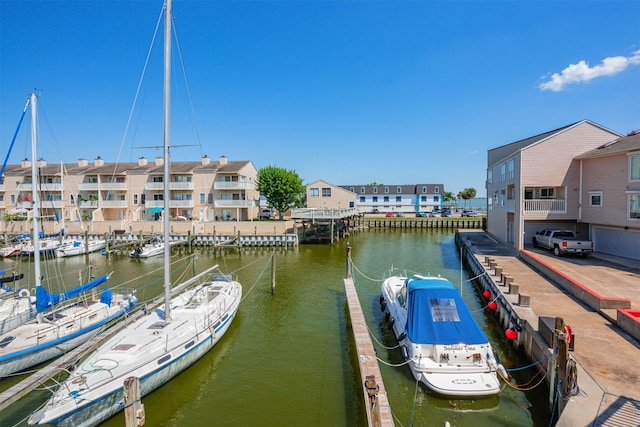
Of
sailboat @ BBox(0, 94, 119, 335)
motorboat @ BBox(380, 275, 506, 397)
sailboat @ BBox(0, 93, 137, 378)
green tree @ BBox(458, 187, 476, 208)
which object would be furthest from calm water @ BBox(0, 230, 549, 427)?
green tree @ BBox(458, 187, 476, 208)

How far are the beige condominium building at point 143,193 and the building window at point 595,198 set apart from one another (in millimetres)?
37303

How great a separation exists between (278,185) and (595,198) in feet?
119

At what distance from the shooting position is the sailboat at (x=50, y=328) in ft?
36.0

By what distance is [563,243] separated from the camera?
21797 mm

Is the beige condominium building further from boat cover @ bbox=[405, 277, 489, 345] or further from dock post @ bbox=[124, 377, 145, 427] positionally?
dock post @ bbox=[124, 377, 145, 427]

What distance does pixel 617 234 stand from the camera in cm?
2189

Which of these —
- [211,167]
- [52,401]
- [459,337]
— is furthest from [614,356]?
[211,167]

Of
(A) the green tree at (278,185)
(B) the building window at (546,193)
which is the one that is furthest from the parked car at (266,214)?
(B) the building window at (546,193)

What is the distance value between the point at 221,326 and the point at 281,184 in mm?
37007

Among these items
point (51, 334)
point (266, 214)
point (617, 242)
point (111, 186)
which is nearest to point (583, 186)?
point (617, 242)

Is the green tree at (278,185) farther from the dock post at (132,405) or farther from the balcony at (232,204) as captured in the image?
the dock post at (132,405)

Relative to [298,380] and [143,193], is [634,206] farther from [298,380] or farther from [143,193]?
[143,193]

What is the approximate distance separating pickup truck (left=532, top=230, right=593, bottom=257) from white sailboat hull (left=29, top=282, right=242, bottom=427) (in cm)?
2081

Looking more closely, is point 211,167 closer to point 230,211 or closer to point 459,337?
point 230,211
